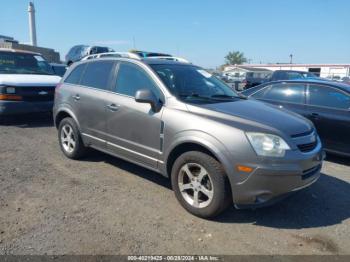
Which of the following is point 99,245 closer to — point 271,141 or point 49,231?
point 49,231

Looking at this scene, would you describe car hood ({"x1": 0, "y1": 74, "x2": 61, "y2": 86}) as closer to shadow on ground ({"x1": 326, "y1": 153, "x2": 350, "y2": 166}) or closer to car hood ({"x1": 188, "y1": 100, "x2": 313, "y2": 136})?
car hood ({"x1": 188, "y1": 100, "x2": 313, "y2": 136})

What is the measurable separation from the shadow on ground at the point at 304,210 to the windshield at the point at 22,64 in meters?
6.07

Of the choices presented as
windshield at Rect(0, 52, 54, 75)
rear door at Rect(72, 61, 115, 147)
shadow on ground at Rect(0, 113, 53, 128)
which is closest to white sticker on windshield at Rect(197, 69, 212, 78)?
rear door at Rect(72, 61, 115, 147)

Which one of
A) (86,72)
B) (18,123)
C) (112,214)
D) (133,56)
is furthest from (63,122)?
(18,123)

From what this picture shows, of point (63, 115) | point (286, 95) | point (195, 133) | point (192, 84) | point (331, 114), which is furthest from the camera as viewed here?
point (286, 95)

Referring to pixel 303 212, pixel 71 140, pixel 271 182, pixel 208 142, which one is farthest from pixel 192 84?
pixel 71 140

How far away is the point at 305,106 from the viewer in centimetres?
656

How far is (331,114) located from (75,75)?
4.76 meters

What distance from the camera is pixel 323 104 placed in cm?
638

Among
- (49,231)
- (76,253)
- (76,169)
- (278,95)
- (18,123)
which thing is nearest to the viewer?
(76,253)

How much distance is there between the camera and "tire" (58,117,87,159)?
551 cm

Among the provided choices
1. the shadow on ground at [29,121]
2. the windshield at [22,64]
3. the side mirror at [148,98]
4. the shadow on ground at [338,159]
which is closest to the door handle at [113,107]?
the side mirror at [148,98]

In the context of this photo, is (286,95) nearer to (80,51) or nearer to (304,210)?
(304,210)

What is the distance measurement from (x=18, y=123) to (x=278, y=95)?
6722mm
